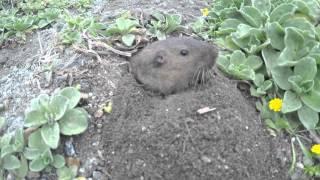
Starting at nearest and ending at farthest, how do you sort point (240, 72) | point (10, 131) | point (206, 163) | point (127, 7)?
point (206, 163) → point (10, 131) → point (240, 72) → point (127, 7)

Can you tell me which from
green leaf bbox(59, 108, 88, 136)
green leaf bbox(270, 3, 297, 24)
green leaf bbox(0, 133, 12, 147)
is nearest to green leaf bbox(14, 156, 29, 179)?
green leaf bbox(0, 133, 12, 147)

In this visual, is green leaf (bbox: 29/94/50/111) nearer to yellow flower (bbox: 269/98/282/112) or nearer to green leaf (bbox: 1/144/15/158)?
green leaf (bbox: 1/144/15/158)

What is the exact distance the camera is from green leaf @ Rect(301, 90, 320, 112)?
141 inches

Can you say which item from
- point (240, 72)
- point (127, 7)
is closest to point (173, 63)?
point (240, 72)

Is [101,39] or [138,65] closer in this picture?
[138,65]

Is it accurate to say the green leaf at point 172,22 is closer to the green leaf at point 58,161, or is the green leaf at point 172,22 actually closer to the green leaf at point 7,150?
the green leaf at point 58,161

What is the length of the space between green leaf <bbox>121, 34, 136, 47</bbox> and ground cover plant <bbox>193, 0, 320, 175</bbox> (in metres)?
0.60

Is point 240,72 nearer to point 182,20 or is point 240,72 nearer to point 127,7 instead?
point 182,20

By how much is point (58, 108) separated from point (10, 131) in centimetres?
38

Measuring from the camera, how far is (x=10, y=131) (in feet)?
11.4

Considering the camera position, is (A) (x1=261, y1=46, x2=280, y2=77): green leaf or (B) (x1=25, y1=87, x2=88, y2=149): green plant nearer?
(B) (x1=25, y1=87, x2=88, y2=149): green plant

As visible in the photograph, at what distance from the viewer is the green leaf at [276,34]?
3.86m

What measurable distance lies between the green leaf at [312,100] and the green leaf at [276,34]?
0.43 m

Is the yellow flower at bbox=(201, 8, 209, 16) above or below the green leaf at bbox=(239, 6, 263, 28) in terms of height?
below
